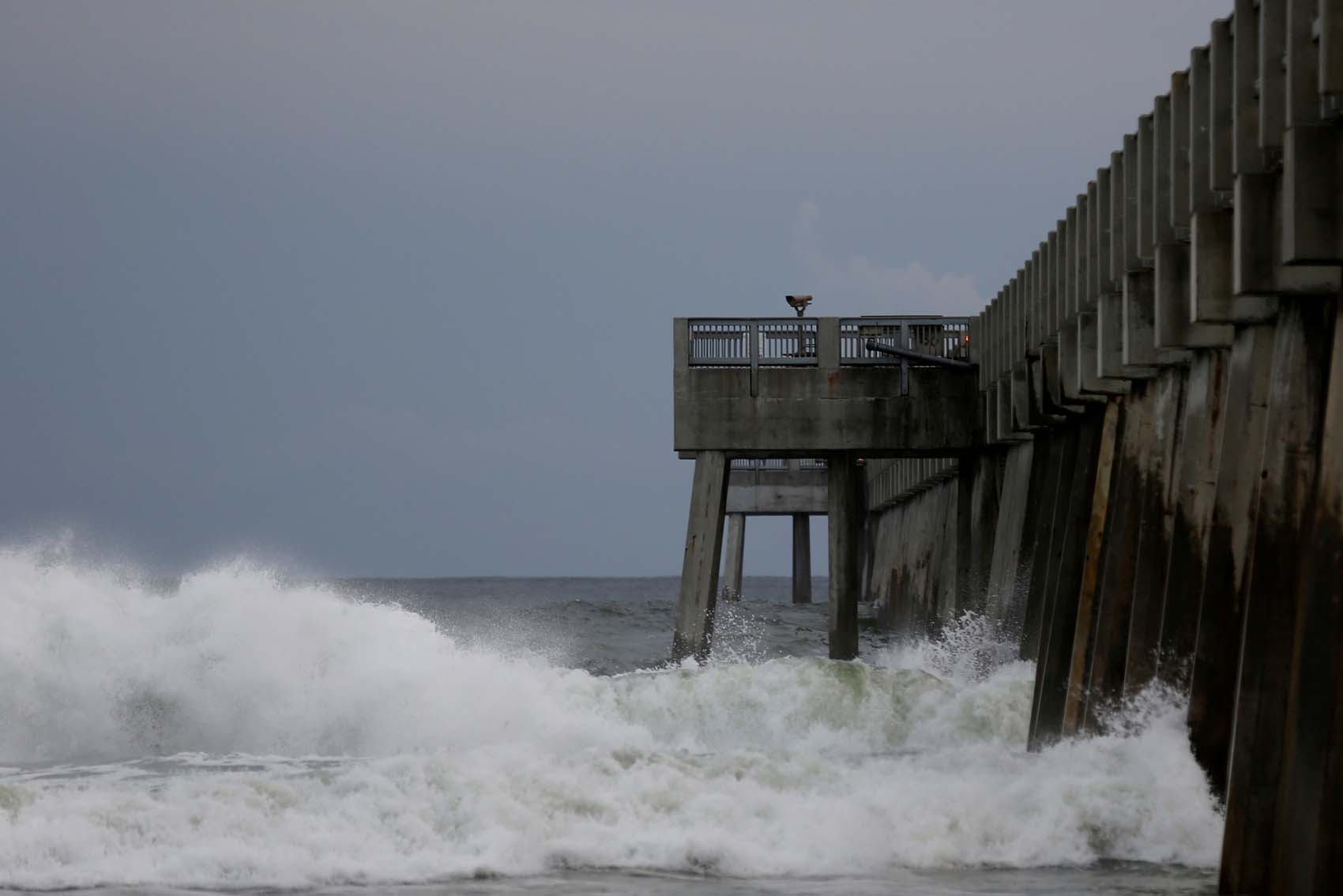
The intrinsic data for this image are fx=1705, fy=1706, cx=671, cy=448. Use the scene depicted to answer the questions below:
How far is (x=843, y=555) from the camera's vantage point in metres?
26.3

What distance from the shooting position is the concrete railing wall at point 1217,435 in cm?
869

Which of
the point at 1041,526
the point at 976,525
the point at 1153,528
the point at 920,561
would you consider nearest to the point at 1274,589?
the point at 1153,528

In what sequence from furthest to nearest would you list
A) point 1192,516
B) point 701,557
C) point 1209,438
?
point 701,557, point 1209,438, point 1192,516

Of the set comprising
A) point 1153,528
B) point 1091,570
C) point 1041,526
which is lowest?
point 1091,570

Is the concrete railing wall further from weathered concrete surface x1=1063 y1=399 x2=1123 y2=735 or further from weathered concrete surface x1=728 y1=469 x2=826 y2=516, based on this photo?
weathered concrete surface x1=728 y1=469 x2=826 y2=516

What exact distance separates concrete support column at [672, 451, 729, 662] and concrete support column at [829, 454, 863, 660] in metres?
2.00

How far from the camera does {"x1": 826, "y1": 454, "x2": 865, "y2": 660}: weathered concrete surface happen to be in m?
26.1

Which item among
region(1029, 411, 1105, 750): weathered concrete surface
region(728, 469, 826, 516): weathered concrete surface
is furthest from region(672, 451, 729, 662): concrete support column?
region(728, 469, 826, 516): weathered concrete surface

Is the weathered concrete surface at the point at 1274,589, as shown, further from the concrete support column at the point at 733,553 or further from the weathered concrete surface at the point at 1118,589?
the concrete support column at the point at 733,553

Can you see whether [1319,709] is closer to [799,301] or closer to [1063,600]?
[1063,600]

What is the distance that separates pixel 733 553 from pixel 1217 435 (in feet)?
153

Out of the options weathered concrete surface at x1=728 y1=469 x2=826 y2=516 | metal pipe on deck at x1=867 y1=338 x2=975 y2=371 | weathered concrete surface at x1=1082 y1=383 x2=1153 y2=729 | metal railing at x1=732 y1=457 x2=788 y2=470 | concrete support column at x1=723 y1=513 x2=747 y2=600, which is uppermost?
metal pipe on deck at x1=867 y1=338 x2=975 y2=371

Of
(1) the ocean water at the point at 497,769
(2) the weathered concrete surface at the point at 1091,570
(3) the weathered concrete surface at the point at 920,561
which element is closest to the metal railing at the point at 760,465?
(3) the weathered concrete surface at the point at 920,561

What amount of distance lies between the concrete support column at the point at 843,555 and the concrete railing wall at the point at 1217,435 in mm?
5218
